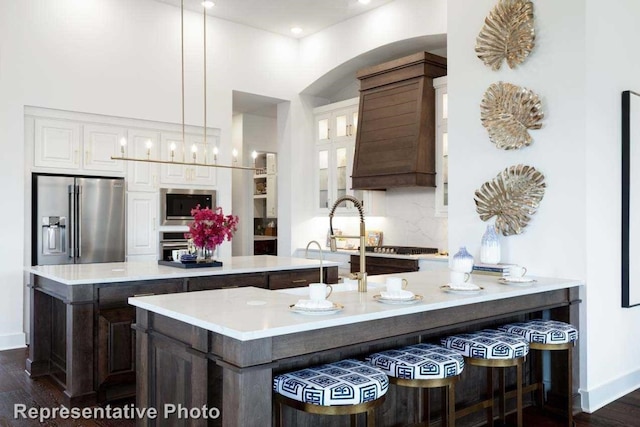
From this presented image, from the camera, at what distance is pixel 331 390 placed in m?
1.99

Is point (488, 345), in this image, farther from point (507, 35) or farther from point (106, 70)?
point (106, 70)

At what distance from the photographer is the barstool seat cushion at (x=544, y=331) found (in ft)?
9.82

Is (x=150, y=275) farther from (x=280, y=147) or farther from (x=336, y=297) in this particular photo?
(x=280, y=147)

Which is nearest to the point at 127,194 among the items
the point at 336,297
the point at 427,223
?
the point at 427,223

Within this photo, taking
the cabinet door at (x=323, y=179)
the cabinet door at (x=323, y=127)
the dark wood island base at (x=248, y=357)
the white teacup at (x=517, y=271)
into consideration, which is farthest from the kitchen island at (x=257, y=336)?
the cabinet door at (x=323, y=127)

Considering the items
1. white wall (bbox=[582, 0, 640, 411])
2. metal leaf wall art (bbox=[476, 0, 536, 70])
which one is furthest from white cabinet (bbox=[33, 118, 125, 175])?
white wall (bbox=[582, 0, 640, 411])

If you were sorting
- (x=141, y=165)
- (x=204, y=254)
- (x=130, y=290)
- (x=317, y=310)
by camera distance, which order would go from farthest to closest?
(x=141, y=165) < (x=204, y=254) < (x=130, y=290) < (x=317, y=310)

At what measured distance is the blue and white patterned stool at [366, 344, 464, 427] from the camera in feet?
7.62

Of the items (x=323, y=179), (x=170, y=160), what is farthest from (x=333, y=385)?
(x=323, y=179)

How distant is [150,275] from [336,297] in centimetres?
163

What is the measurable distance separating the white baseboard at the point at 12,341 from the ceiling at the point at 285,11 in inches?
153

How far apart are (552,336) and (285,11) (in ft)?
16.1

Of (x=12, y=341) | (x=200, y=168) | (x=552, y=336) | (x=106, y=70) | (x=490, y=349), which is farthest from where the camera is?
(x=200, y=168)

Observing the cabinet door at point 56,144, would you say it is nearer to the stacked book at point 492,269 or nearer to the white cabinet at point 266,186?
the white cabinet at point 266,186
